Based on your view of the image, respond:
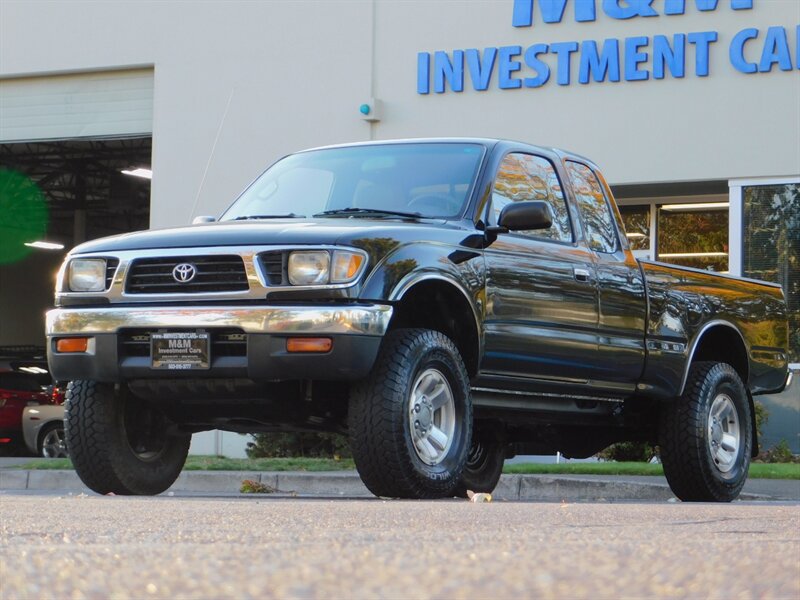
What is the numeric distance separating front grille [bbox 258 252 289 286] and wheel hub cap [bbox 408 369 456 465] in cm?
76

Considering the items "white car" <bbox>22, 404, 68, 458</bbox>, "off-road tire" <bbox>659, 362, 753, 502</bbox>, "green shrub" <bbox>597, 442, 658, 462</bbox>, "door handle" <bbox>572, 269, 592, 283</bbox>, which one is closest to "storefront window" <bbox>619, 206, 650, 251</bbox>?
"green shrub" <bbox>597, 442, 658, 462</bbox>

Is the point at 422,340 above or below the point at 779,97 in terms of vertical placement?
below

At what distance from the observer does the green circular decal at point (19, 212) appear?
3312 centimetres

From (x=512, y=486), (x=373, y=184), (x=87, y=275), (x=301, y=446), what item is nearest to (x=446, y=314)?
(x=373, y=184)

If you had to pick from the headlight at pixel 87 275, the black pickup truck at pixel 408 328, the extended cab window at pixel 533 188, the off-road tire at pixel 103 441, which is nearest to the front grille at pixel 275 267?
the black pickup truck at pixel 408 328

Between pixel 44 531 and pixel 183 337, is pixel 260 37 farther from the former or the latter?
pixel 44 531

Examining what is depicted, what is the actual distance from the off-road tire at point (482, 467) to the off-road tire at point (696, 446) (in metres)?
1.04

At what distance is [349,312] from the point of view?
668 cm

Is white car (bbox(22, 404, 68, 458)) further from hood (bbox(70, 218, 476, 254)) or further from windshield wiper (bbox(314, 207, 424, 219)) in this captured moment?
hood (bbox(70, 218, 476, 254))

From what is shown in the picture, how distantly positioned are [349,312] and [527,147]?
→ 2278 millimetres

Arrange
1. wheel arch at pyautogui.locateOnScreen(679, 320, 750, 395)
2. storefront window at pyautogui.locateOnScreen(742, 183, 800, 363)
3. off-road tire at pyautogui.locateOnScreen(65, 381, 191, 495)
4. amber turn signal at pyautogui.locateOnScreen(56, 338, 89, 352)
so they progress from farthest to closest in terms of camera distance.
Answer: storefront window at pyautogui.locateOnScreen(742, 183, 800, 363) → wheel arch at pyautogui.locateOnScreen(679, 320, 750, 395) → off-road tire at pyautogui.locateOnScreen(65, 381, 191, 495) → amber turn signal at pyautogui.locateOnScreen(56, 338, 89, 352)

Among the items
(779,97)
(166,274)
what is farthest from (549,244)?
(779,97)

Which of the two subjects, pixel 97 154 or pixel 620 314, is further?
pixel 97 154

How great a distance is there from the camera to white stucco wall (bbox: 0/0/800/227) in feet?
52.6
